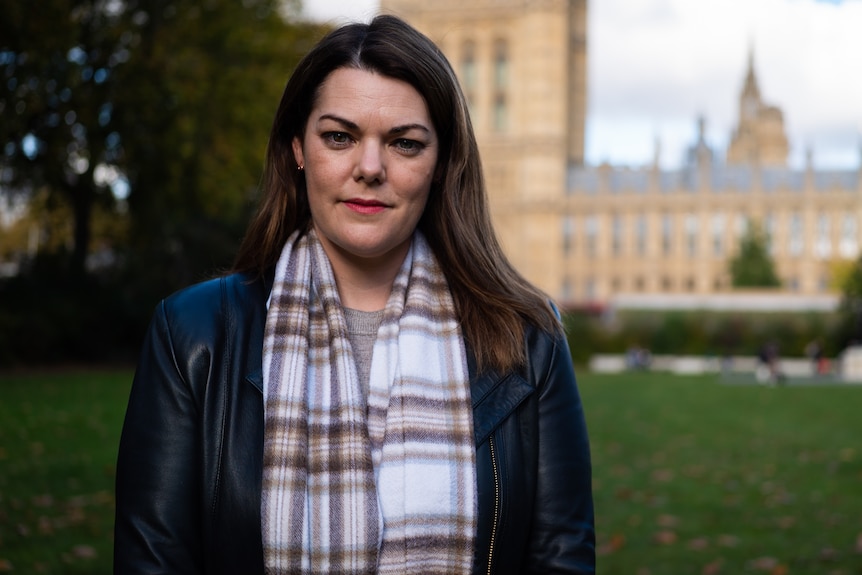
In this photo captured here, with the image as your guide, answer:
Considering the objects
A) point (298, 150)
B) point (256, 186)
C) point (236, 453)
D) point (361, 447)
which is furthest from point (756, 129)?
point (236, 453)

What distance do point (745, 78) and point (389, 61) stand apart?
9113 centimetres

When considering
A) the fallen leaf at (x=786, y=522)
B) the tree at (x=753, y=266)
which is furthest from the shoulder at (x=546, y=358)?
the tree at (x=753, y=266)

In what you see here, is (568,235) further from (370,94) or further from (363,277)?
(370,94)

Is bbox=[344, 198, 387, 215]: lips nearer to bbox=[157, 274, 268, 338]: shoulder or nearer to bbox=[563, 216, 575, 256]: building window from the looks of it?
bbox=[157, 274, 268, 338]: shoulder

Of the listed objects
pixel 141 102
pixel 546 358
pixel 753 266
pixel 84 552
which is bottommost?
pixel 753 266

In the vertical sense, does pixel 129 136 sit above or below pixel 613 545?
above

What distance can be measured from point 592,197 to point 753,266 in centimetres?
1247

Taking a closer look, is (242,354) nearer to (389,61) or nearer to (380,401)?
(380,401)

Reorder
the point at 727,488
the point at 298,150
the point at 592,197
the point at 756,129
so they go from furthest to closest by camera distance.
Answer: the point at 756,129
the point at 592,197
the point at 727,488
the point at 298,150

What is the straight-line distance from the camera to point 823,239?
6003cm

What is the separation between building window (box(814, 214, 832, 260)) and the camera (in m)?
59.8

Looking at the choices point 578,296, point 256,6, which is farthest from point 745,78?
point 256,6

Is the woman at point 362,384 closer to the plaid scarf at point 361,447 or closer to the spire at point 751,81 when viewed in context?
the plaid scarf at point 361,447

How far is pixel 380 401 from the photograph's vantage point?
5.96 ft
